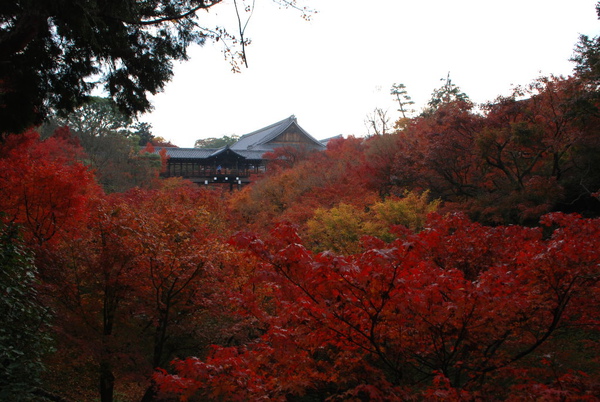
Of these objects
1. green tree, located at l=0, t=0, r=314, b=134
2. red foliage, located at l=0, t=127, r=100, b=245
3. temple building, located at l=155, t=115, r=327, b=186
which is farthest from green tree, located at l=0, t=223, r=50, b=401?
temple building, located at l=155, t=115, r=327, b=186

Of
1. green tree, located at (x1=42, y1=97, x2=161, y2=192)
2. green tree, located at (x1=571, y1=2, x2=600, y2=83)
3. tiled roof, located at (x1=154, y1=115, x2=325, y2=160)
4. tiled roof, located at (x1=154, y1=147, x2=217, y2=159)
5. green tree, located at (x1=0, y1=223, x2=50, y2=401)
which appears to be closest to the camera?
green tree, located at (x1=0, y1=223, x2=50, y2=401)

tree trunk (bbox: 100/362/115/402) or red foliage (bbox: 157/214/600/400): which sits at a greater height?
red foliage (bbox: 157/214/600/400)

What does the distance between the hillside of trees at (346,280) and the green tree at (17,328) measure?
2cm

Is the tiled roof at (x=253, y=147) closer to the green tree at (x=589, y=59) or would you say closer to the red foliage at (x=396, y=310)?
the green tree at (x=589, y=59)

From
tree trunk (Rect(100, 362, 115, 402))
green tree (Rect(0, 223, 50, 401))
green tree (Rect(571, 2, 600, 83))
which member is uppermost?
green tree (Rect(571, 2, 600, 83))

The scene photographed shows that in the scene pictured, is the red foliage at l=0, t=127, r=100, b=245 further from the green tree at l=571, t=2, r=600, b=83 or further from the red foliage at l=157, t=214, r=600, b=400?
the green tree at l=571, t=2, r=600, b=83

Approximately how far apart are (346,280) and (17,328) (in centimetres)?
393

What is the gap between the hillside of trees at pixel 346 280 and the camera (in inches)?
167

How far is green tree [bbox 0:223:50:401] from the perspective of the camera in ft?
15.5

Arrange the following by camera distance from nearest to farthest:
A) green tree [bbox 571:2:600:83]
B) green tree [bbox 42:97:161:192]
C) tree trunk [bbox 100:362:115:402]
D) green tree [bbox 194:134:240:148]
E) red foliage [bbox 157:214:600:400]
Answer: red foliage [bbox 157:214:600:400] → tree trunk [bbox 100:362:115:402] → green tree [bbox 571:2:600:83] → green tree [bbox 42:97:161:192] → green tree [bbox 194:134:240:148]

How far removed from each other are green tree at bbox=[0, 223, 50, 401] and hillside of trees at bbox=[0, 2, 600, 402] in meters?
0.02

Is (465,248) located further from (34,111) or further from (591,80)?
(591,80)

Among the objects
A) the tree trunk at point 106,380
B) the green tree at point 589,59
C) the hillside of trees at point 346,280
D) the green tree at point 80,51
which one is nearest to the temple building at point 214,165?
the hillside of trees at point 346,280

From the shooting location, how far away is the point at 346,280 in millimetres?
3801
